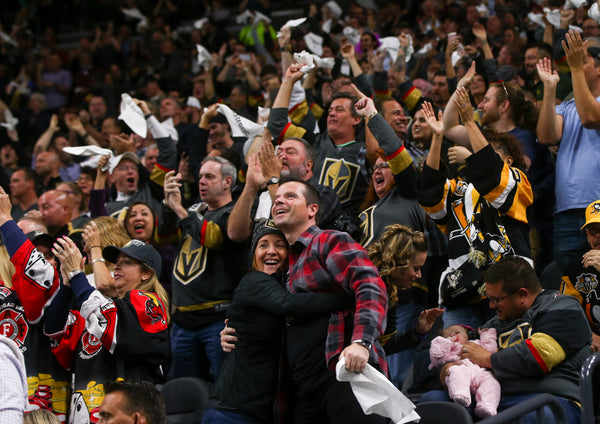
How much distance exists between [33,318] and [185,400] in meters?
0.97

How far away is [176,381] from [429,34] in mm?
6972

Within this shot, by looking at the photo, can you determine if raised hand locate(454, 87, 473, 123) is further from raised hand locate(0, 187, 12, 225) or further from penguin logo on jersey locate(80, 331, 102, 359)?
raised hand locate(0, 187, 12, 225)

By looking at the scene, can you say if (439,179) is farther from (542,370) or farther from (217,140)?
(217,140)

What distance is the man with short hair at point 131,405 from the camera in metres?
2.79

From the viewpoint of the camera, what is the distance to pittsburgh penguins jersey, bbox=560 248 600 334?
385cm

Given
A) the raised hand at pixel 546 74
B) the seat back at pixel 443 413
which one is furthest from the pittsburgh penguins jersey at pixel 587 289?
the raised hand at pixel 546 74

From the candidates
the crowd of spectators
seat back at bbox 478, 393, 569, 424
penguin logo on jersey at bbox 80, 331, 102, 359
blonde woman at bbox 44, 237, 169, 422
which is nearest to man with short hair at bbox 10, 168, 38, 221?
the crowd of spectators

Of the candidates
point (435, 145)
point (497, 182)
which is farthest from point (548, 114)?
point (497, 182)

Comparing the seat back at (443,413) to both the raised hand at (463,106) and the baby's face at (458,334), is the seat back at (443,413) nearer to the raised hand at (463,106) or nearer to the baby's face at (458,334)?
the baby's face at (458,334)

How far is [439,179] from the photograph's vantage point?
4504 mm

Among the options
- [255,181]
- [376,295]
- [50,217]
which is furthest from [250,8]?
[376,295]

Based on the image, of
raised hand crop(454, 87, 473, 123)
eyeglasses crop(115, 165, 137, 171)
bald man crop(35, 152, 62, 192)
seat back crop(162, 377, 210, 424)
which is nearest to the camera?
seat back crop(162, 377, 210, 424)

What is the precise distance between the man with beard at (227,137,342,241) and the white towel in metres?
1.48

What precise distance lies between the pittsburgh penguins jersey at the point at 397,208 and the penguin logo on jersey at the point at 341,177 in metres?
0.31
